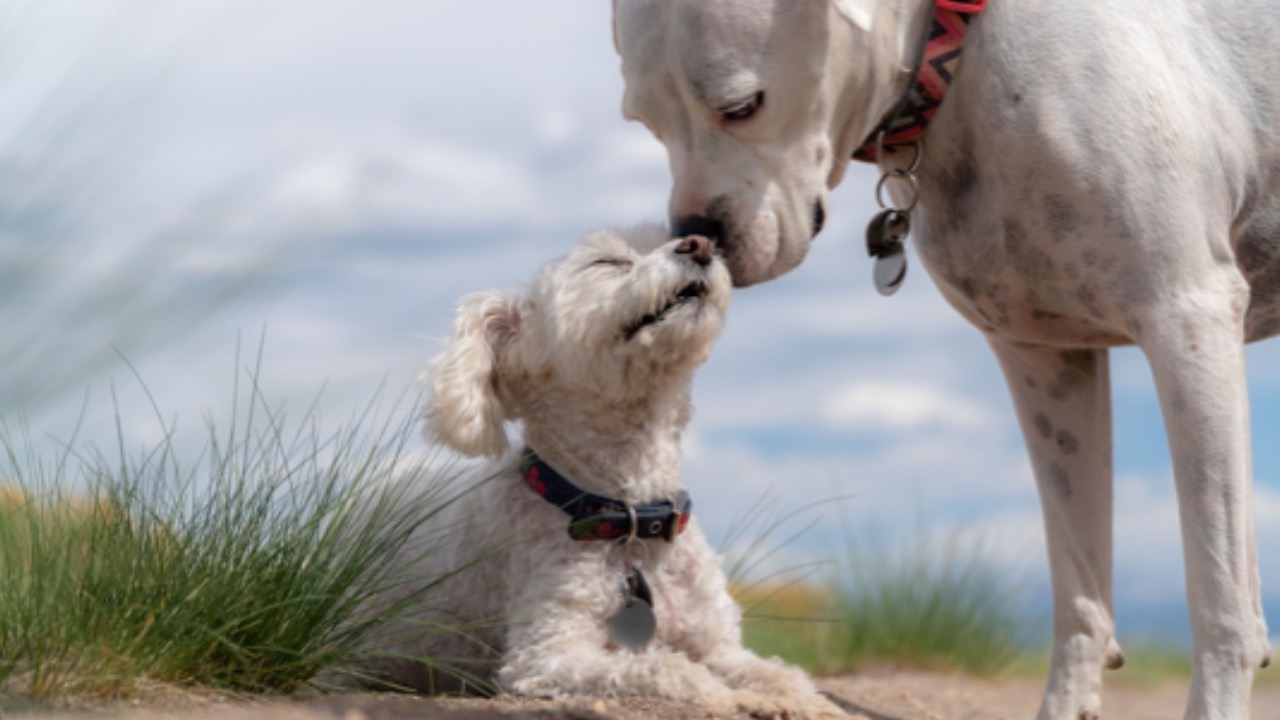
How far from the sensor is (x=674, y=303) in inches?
158

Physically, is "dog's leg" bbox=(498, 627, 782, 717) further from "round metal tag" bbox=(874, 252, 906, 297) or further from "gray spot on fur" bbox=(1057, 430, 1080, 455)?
"gray spot on fur" bbox=(1057, 430, 1080, 455)

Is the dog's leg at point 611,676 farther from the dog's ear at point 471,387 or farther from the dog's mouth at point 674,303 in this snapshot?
the dog's mouth at point 674,303

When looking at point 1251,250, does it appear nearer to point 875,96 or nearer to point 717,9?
point 875,96

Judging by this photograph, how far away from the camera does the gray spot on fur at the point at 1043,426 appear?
16.3 ft

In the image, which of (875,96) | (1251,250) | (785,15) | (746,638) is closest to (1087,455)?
(1251,250)

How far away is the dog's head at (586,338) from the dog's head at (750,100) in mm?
186

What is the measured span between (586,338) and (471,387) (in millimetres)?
358

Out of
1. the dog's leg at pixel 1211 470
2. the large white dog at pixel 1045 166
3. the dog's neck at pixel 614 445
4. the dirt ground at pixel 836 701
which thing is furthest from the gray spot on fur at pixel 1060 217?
the dirt ground at pixel 836 701

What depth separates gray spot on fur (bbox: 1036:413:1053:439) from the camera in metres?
4.98

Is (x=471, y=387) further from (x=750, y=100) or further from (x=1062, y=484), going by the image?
(x=1062, y=484)

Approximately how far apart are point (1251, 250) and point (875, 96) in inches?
56.7

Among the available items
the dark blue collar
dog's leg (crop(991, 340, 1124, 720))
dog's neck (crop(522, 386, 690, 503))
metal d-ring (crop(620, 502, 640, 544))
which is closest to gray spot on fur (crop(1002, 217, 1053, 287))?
dog's leg (crop(991, 340, 1124, 720))

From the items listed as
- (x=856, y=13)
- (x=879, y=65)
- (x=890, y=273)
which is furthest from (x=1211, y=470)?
(x=856, y=13)

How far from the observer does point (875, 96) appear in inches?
168
